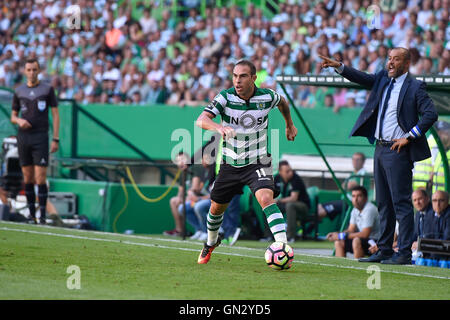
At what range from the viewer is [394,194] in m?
9.55

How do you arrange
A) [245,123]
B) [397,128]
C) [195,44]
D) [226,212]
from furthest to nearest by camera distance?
1. [195,44]
2. [226,212]
3. [397,128]
4. [245,123]

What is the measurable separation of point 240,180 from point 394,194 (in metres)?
1.79

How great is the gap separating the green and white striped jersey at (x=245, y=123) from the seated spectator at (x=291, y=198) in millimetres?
6812

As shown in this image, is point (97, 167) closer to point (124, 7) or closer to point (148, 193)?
point (148, 193)

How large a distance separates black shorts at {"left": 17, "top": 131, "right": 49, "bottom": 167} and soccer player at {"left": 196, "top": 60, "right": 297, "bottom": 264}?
5621mm

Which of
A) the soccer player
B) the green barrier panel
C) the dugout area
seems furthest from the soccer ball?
the green barrier panel

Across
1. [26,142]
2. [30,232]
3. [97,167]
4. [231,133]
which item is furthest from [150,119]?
[231,133]

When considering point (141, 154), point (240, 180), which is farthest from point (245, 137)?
point (141, 154)

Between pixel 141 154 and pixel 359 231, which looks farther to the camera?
pixel 141 154

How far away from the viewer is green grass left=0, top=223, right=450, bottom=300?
6879mm

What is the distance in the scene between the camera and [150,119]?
20.7 meters

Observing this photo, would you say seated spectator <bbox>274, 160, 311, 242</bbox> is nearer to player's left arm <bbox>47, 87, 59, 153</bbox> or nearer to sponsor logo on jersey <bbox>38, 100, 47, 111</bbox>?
player's left arm <bbox>47, 87, 59, 153</bbox>

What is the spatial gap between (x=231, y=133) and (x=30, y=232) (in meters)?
5.28

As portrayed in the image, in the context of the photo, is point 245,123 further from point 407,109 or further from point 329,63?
point 407,109
